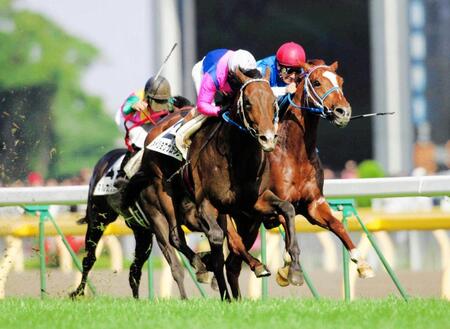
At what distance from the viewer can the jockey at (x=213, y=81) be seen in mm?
7684

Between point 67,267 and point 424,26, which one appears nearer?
point 67,267

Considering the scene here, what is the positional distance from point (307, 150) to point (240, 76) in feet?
2.59

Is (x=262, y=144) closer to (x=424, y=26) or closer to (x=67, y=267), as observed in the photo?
(x=67, y=267)

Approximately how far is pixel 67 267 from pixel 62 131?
108ft

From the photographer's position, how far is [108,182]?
9.51 meters

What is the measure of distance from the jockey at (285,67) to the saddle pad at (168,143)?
0.69m

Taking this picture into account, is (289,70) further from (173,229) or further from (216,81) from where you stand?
(173,229)

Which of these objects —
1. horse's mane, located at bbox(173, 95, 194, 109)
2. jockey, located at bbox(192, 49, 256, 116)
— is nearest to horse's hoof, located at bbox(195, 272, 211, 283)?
jockey, located at bbox(192, 49, 256, 116)

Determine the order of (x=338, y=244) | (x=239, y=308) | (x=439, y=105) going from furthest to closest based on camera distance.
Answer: (x=439, y=105) < (x=338, y=244) < (x=239, y=308)

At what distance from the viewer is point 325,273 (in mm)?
12828

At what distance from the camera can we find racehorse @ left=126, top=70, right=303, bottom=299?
7.42 m

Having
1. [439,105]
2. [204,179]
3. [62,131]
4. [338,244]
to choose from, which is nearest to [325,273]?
Answer: [338,244]

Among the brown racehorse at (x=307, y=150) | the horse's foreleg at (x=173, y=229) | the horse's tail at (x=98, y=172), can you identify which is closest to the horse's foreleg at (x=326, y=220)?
the brown racehorse at (x=307, y=150)

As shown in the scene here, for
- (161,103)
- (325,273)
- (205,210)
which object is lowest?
(325,273)
